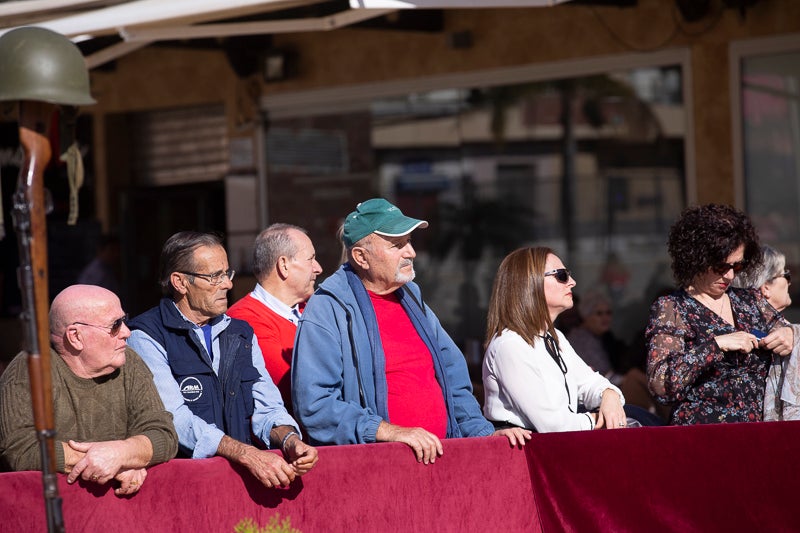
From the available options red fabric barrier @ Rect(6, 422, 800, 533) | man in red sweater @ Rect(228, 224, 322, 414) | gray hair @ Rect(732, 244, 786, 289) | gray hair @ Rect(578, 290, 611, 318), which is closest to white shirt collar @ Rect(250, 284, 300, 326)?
man in red sweater @ Rect(228, 224, 322, 414)

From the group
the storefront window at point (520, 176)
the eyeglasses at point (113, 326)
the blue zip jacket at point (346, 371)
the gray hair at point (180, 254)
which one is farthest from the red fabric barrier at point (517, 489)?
the storefront window at point (520, 176)

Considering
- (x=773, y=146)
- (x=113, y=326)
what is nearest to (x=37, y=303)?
(x=113, y=326)

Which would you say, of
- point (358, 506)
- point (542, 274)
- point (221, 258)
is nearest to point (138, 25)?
point (221, 258)

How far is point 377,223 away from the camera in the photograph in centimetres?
471

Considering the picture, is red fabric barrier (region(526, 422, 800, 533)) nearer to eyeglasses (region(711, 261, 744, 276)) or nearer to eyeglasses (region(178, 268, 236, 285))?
eyeglasses (region(711, 261, 744, 276))

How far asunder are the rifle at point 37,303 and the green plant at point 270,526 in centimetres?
88

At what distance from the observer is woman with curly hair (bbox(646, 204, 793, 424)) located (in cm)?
467

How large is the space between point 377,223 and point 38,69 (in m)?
1.77

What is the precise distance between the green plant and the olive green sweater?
1.10 ft

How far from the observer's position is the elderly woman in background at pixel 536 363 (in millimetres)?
4555

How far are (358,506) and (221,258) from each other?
1250 mm

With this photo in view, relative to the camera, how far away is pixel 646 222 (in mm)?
9977

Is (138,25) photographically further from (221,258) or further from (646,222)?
(646,222)

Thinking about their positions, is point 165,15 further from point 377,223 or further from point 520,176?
point 520,176
